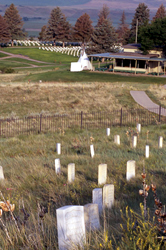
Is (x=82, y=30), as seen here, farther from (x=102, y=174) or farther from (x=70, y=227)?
(x=70, y=227)

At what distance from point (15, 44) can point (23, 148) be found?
88955 millimetres

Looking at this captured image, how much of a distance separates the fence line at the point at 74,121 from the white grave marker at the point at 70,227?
512 inches

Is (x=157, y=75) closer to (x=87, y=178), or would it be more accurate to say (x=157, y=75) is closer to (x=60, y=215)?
(x=87, y=178)

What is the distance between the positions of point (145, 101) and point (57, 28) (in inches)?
2811

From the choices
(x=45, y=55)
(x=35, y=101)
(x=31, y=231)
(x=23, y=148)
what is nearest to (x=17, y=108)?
(x=35, y=101)

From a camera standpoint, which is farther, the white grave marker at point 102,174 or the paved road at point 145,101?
the paved road at point 145,101

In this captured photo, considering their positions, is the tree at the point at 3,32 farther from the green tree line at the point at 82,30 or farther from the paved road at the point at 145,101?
the paved road at the point at 145,101

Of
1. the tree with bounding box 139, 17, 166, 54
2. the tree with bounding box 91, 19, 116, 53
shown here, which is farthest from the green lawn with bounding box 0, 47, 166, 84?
the tree with bounding box 139, 17, 166, 54

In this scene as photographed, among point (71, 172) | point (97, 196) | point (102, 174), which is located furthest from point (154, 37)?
point (97, 196)

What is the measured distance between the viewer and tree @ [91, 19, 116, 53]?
2562 inches

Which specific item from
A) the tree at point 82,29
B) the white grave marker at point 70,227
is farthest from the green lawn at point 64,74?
the white grave marker at point 70,227

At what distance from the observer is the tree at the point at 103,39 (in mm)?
65062

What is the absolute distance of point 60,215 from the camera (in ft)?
10.8

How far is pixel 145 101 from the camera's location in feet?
80.4
